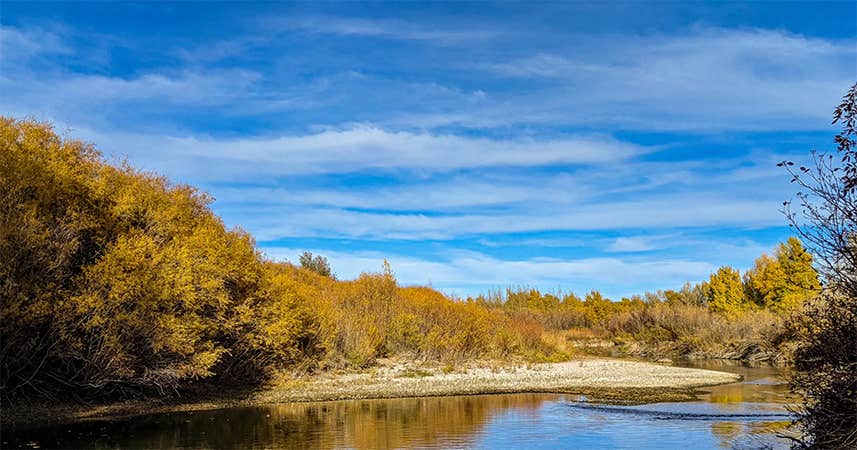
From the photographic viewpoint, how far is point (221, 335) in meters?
34.6

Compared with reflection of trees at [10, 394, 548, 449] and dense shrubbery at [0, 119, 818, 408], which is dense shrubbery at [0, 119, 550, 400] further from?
reflection of trees at [10, 394, 548, 449]

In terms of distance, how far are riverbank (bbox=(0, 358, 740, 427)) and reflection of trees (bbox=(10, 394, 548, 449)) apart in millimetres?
1850

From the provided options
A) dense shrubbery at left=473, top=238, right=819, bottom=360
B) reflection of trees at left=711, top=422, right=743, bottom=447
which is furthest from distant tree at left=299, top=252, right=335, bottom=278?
reflection of trees at left=711, top=422, right=743, bottom=447

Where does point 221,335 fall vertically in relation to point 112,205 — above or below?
below

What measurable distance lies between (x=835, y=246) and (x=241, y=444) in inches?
660

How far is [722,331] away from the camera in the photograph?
69000mm

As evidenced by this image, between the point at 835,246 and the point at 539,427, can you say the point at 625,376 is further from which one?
the point at 835,246

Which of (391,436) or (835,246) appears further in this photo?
(391,436)

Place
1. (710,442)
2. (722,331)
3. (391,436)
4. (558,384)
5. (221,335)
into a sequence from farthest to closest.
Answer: (722,331), (558,384), (221,335), (391,436), (710,442)

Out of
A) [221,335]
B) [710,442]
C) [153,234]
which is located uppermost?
[153,234]

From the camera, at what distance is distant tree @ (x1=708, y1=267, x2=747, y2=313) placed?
88062 millimetres

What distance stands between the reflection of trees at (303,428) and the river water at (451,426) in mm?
32

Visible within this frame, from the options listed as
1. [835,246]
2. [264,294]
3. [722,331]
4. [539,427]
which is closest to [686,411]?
[539,427]

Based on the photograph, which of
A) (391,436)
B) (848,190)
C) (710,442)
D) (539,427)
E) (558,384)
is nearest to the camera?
(848,190)
